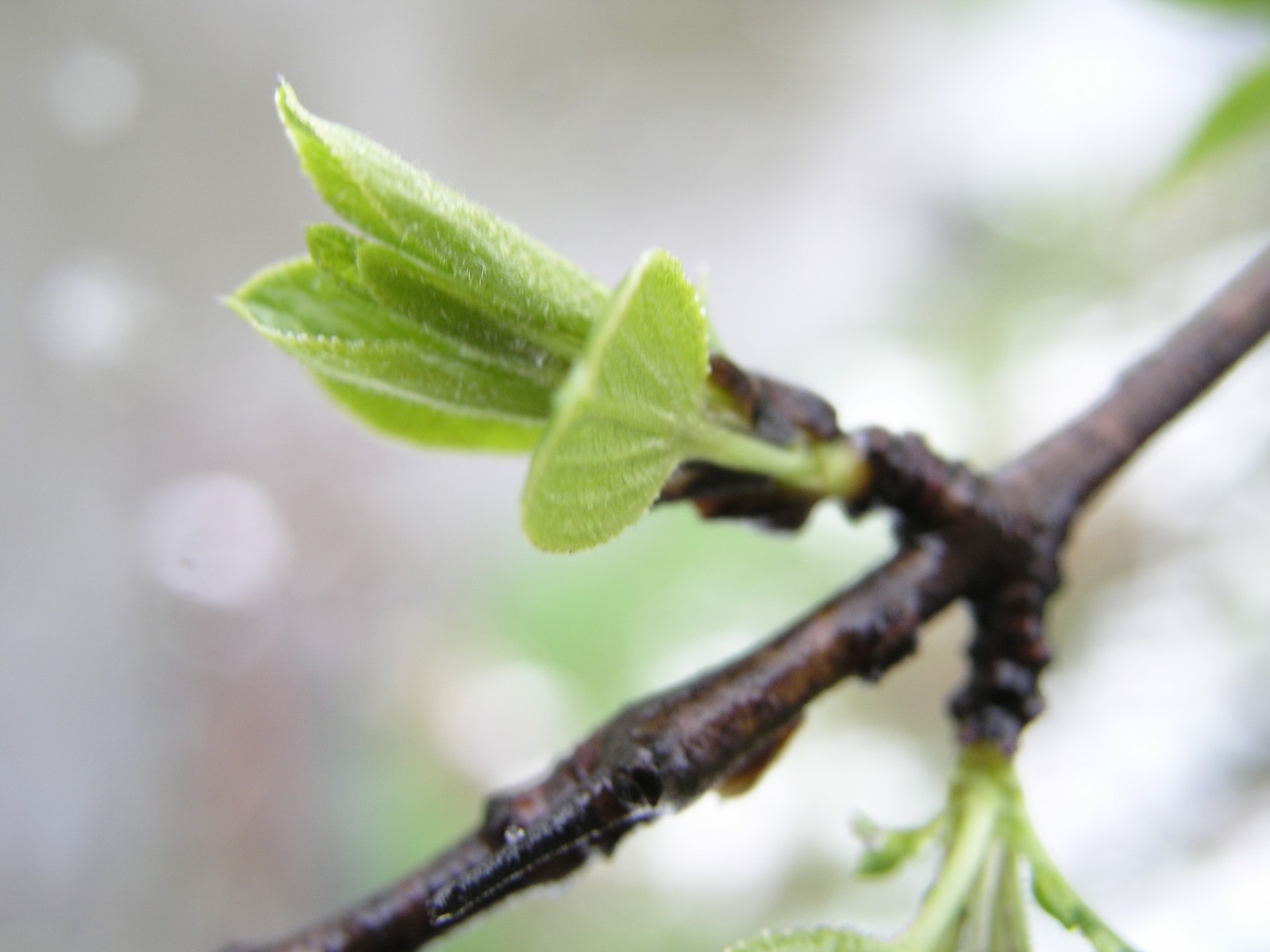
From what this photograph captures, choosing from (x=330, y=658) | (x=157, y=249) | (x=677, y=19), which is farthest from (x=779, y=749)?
(x=677, y=19)

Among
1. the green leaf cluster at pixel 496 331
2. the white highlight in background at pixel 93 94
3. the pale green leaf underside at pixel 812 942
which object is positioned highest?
the white highlight in background at pixel 93 94

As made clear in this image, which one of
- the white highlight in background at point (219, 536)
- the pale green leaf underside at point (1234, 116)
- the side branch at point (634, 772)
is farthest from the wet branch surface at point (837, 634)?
the white highlight in background at point (219, 536)

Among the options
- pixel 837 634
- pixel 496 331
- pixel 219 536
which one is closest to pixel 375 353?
pixel 496 331

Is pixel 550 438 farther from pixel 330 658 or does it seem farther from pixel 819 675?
pixel 330 658

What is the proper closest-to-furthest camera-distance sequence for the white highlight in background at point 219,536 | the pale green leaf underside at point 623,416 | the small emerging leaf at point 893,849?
1. the pale green leaf underside at point 623,416
2. the small emerging leaf at point 893,849
3. the white highlight in background at point 219,536

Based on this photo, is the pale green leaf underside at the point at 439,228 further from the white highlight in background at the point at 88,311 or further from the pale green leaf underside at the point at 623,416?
the white highlight in background at the point at 88,311

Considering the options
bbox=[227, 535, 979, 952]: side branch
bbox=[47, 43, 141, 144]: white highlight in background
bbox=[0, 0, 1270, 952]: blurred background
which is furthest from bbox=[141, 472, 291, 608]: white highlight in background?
bbox=[227, 535, 979, 952]: side branch

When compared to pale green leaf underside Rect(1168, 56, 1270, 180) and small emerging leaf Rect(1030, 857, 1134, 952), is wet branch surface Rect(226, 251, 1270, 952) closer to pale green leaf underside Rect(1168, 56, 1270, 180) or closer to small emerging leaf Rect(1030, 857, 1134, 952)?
small emerging leaf Rect(1030, 857, 1134, 952)
